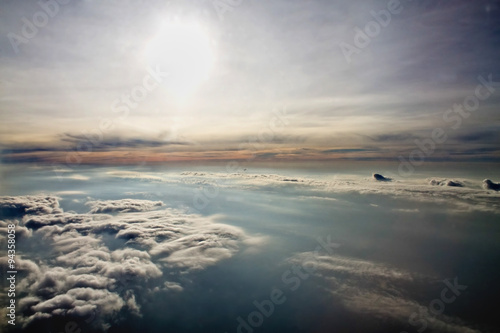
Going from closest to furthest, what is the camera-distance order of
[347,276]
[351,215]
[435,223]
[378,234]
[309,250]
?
1. [347,276]
2. [309,250]
3. [378,234]
4. [435,223]
5. [351,215]

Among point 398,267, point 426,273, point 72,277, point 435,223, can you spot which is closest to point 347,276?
point 398,267

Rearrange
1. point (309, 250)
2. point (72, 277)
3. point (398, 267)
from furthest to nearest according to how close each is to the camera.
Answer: point (309, 250)
point (398, 267)
point (72, 277)

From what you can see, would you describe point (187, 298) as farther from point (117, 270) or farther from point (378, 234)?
point (378, 234)

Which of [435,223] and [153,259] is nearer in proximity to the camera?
[153,259]

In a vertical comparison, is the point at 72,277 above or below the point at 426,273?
above

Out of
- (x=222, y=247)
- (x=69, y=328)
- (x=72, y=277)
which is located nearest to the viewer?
(x=69, y=328)

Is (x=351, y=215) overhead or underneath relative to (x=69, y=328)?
underneath

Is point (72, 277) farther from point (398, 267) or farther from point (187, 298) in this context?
point (398, 267)

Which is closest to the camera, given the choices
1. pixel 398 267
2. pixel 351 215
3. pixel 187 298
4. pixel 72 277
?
pixel 72 277

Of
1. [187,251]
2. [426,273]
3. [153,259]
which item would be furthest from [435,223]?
[153,259]
